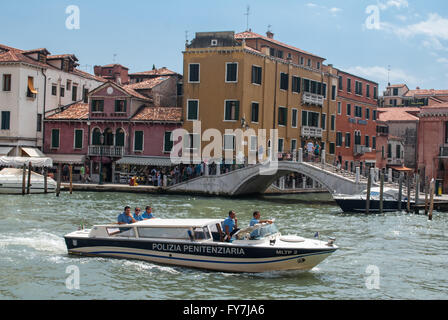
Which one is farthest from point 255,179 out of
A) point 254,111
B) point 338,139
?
point 338,139

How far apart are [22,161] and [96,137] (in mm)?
5541

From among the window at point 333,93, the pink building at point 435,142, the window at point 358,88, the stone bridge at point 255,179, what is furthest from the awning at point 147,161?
the window at point 358,88

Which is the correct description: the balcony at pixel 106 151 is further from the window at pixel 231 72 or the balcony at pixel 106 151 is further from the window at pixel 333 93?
the window at pixel 333 93

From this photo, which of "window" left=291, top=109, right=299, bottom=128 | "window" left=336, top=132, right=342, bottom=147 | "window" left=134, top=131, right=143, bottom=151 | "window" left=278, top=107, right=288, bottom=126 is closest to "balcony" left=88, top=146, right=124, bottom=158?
"window" left=134, top=131, right=143, bottom=151

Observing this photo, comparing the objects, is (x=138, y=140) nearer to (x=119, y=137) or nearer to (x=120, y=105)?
(x=119, y=137)

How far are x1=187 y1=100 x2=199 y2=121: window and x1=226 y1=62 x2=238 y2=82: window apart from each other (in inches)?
107

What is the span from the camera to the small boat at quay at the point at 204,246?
15180 millimetres

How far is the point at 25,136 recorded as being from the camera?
43969 mm

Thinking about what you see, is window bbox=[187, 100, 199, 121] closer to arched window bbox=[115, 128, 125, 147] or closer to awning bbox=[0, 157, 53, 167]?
arched window bbox=[115, 128, 125, 147]

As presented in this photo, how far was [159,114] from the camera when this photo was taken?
43000mm

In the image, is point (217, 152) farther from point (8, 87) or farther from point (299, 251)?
point (299, 251)

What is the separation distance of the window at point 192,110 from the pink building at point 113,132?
925 mm
